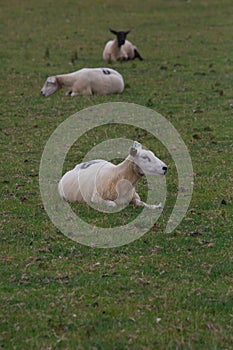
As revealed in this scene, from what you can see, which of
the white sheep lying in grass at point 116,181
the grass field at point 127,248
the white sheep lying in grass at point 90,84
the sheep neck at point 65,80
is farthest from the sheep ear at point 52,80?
the white sheep lying in grass at point 116,181

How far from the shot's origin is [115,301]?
574 centimetres

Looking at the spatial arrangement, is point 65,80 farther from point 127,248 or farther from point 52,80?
point 127,248

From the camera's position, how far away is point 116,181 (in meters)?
8.27

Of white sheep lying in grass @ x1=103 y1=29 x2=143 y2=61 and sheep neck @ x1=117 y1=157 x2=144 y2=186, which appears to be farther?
white sheep lying in grass @ x1=103 y1=29 x2=143 y2=61

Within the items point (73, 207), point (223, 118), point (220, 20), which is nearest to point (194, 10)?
point (220, 20)

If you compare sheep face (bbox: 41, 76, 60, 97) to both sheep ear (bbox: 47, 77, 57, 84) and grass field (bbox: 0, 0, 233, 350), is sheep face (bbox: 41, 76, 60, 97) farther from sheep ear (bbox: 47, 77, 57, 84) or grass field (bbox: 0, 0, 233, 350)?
grass field (bbox: 0, 0, 233, 350)

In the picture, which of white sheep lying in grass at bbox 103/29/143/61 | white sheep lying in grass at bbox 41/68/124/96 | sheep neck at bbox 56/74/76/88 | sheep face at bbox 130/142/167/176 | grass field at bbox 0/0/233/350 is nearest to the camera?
grass field at bbox 0/0/233/350

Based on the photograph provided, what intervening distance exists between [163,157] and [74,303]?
5.03m

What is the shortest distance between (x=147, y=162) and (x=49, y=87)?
295 inches

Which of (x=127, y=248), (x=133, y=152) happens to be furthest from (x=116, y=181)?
(x=127, y=248)

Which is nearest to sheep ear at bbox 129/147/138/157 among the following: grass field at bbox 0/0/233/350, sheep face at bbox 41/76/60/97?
grass field at bbox 0/0/233/350

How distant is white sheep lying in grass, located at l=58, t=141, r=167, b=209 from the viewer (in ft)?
26.9

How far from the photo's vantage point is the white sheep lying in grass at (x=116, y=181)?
26.9ft

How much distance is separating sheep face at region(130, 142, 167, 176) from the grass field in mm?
392
